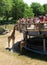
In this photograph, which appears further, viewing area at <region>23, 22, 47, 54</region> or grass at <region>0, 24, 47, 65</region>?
viewing area at <region>23, 22, 47, 54</region>

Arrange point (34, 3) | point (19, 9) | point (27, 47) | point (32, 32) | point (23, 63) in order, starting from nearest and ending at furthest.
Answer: point (23, 63) < point (32, 32) < point (27, 47) < point (19, 9) < point (34, 3)

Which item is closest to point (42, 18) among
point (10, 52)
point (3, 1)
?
point (10, 52)

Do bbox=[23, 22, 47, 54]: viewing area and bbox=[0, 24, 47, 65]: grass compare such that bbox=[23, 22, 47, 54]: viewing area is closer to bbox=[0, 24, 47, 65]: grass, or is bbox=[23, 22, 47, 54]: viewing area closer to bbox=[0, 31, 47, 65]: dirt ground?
bbox=[0, 24, 47, 65]: grass

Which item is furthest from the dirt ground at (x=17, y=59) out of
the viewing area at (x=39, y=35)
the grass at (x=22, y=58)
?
the viewing area at (x=39, y=35)

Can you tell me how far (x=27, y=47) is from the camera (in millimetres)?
26422

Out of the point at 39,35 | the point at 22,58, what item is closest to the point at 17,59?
the point at 22,58

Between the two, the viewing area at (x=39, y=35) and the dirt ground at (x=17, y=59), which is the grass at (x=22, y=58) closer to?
the dirt ground at (x=17, y=59)

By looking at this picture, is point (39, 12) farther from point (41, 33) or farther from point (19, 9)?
point (41, 33)

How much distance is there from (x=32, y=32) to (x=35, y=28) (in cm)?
111

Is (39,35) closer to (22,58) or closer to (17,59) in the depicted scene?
(22,58)

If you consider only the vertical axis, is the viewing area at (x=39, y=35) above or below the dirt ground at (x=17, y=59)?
above

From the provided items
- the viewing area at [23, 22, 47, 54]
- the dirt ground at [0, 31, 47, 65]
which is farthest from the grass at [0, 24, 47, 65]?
the viewing area at [23, 22, 47, 54]

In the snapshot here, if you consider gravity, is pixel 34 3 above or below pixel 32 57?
above

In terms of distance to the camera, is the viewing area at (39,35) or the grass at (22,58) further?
the viewing area at (39,35)
